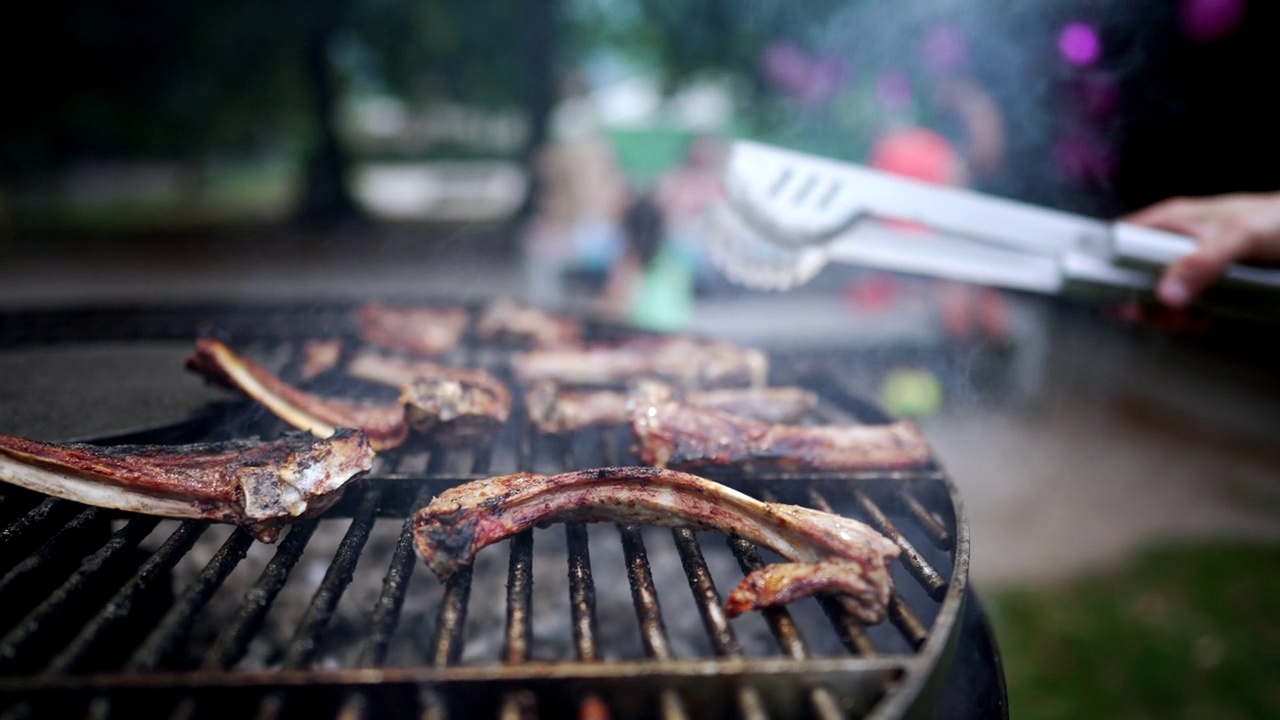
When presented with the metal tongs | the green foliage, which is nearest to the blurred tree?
the green foliage

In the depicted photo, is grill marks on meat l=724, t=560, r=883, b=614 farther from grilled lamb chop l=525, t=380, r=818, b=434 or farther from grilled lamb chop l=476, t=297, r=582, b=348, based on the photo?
grilled lamb chop l=476, t=297, r=582, b=348

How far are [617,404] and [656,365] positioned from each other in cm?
48

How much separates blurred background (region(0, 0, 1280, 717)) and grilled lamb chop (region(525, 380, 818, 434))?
4.51ft

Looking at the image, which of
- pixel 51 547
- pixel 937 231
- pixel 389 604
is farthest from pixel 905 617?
pixel 51 547

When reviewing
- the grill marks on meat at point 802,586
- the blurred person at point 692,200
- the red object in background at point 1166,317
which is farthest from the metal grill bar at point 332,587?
the blurred person at point 692,200

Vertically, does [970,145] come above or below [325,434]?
above

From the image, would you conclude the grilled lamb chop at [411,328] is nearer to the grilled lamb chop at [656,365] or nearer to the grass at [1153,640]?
the grilled lamb chop at [656,365]

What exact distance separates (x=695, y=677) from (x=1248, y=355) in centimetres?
893

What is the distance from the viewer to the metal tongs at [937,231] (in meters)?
2.39

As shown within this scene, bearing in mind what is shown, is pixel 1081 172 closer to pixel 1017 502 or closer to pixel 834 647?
pixel 1017 502

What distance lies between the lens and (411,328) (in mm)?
3324

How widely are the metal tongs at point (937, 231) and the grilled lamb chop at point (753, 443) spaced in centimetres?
62

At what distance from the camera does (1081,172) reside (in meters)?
6.98

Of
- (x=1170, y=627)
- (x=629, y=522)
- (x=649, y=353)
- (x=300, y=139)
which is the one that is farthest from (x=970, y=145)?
(x=300, y=139)
